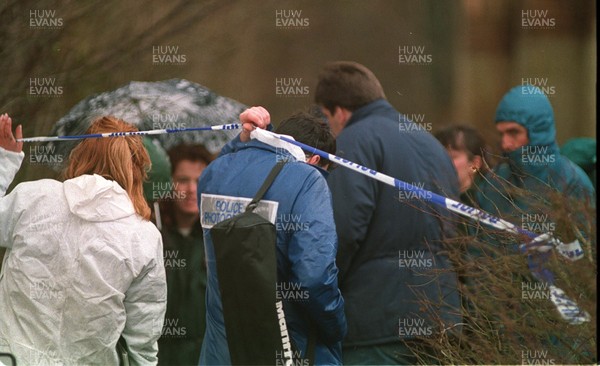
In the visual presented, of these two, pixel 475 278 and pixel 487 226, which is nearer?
pixel 475 278

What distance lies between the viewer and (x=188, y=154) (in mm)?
7449

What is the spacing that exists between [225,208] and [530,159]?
2089 mm

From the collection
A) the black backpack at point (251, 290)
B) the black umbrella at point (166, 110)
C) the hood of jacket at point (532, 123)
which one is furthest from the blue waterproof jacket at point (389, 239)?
the black backpack at point (251, 290)

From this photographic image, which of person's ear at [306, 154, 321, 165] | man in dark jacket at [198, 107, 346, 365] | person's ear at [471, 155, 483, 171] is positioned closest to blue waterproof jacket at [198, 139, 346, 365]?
man in dark jacket at [198, 107, 346, 365]

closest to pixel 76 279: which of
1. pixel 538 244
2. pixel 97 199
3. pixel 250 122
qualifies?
pixel 97 199

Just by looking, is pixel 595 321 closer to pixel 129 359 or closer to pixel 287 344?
pixel 287 344

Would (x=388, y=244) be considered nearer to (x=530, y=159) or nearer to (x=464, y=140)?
(x=464, y=140)

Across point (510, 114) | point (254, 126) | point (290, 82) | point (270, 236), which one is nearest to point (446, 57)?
point (510, 114)

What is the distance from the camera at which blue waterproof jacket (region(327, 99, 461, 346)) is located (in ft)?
23.0

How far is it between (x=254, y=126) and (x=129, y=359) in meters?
1.42

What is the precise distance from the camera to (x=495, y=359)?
5777mm

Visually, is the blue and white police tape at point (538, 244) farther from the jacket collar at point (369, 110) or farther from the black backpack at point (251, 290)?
the jacket collar at point (369, 110)

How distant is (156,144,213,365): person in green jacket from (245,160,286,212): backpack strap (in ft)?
4.22

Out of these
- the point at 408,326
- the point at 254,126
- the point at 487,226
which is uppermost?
the point at 254,126
